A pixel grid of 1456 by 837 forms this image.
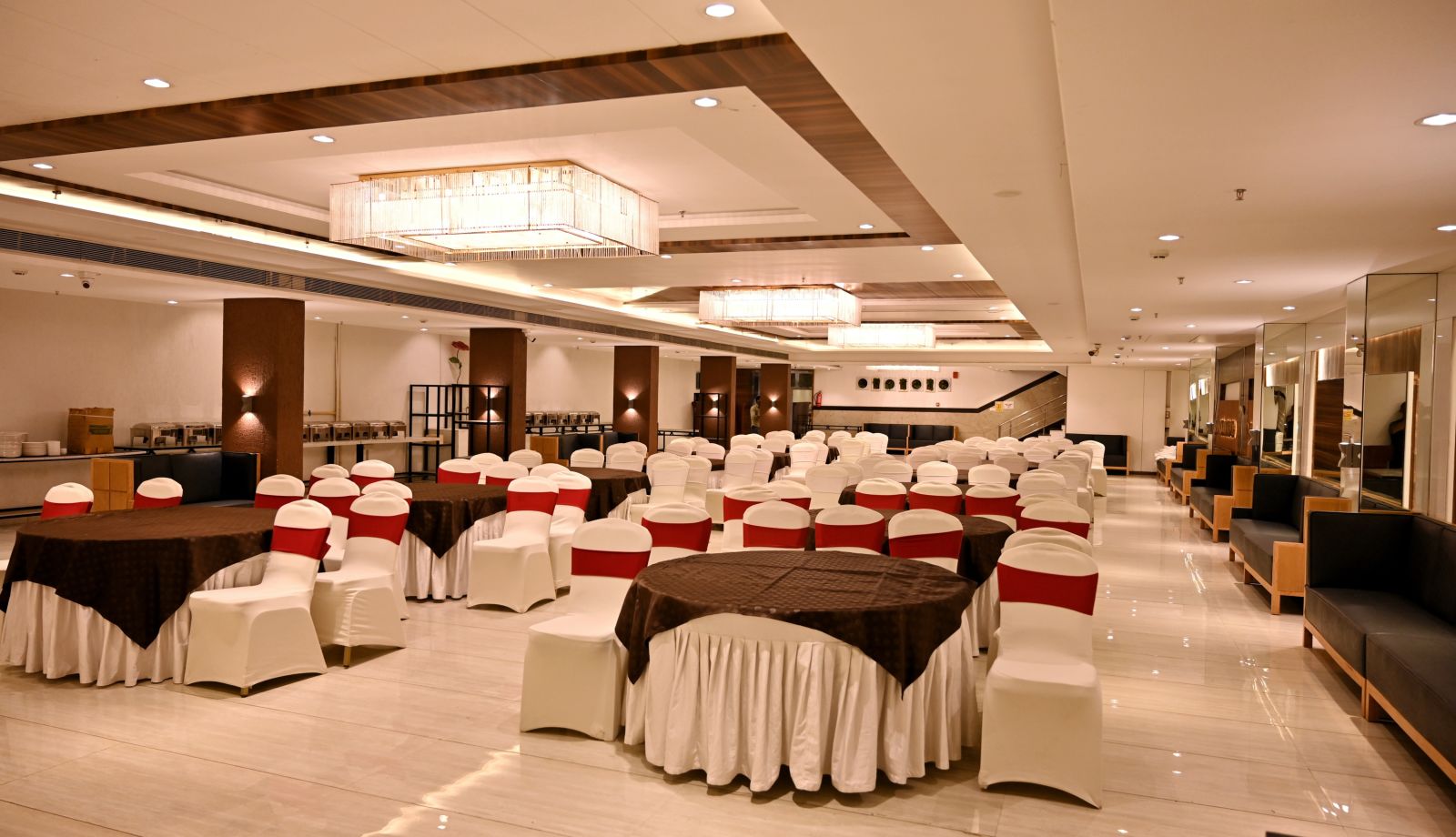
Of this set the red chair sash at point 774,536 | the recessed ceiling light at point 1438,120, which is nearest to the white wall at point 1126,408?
the red chair sash at point 774,536

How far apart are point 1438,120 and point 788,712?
3.73 metres

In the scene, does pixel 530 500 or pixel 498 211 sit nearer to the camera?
pixel 498 211

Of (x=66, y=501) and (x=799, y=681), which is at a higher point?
(x=66, y=501)

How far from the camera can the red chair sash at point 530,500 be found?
8.41 m

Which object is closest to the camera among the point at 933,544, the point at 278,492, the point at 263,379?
the point at 933,544

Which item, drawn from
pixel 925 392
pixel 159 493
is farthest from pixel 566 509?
pixel 925 392

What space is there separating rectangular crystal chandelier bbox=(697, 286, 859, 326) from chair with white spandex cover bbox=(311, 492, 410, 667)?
6.86m

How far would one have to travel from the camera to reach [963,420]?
3434 cm

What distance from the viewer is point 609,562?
549cm

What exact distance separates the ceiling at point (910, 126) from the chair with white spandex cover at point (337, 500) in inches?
99.6

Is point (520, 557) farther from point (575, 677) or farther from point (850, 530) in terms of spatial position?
point (575, 677)

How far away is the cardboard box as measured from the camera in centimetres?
1310

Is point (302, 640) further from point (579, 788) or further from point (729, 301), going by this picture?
point (729, 301)
